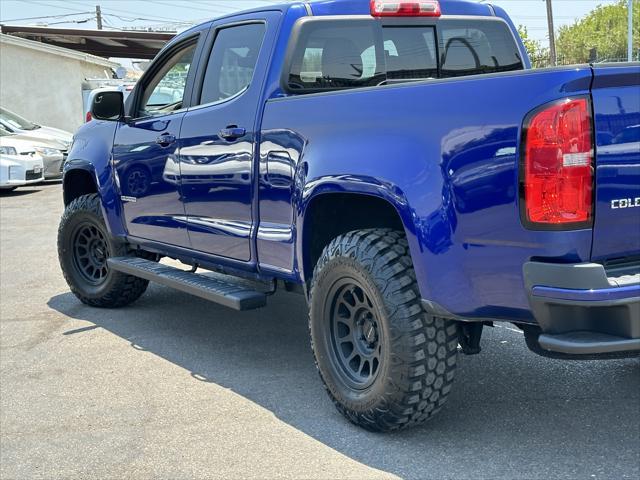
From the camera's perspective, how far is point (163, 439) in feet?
13.1

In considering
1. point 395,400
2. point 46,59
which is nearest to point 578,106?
point 395,400

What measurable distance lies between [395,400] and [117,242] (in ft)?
10.9

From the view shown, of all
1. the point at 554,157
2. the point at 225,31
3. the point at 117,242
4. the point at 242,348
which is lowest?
the point at 242,348

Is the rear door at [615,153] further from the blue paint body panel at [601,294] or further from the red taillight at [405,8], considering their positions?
the red taillight at [405,8]

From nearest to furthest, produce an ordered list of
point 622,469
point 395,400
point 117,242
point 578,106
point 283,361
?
point 578,106 → point 622,469 → point 395,400 → point 283,361 → point 117,242

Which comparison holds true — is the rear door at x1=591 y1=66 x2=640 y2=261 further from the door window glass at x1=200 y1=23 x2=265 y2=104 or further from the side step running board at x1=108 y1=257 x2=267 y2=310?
the door window glass at x1=200 y1=23 x2=265 y2=104

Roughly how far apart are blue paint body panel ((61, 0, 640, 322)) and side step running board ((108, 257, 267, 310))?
135 millimetres

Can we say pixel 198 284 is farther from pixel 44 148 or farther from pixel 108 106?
pixel 44 148

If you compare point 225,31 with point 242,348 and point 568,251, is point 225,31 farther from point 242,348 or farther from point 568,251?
point 568,251

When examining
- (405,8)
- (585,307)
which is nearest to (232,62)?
(405,8)

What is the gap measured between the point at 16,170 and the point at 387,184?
43.0ft

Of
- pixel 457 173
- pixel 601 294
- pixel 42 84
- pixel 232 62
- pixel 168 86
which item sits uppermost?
pixel 232 62

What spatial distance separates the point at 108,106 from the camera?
601 cm

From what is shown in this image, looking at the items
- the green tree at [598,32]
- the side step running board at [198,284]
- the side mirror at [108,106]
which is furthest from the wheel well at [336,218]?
the green tree at [598,32]
